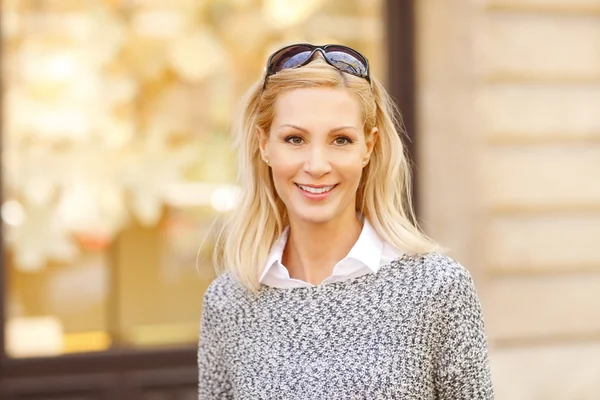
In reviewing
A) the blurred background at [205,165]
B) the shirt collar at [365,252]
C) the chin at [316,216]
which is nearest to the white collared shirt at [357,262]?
the shirt collar at [365,252]

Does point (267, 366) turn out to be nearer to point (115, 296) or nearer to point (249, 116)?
point (249, 116)

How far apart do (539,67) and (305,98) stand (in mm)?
4233

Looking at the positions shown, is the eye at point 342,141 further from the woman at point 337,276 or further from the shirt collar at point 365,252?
the shirt collar at point 365,252

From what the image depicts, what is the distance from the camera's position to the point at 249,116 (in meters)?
2.58

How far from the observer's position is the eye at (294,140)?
93.7 inches

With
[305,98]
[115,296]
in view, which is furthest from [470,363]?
[115,296]

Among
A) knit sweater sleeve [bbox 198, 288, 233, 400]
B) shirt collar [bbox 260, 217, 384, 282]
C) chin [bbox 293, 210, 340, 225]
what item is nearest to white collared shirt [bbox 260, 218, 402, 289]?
shirt collar [bbox 260, 217, 384, 282]

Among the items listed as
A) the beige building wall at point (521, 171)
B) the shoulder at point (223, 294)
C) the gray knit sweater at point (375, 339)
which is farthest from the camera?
the beige building wall at point (521, 171)

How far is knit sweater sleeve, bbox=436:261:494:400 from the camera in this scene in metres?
2.32

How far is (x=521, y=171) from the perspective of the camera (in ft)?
20.4

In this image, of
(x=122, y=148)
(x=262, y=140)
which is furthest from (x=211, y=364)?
(x=122, y=148)

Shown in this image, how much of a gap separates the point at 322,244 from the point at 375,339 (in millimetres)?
284

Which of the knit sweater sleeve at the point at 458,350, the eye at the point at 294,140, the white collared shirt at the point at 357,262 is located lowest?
the knit sweater sleeve at the point at 458,350

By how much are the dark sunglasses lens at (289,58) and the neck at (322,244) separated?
401 mm
